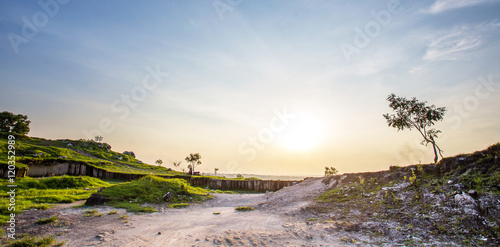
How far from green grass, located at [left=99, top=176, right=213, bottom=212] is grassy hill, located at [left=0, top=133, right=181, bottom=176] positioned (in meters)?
14.7

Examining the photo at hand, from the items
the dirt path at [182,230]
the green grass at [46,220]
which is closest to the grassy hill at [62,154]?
the green grass at [46,220]

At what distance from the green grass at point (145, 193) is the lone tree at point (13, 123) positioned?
6296 cm

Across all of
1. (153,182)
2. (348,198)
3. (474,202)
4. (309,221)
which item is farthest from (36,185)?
(474,202)

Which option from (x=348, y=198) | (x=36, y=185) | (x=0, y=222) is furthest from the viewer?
(x=36, y=185)

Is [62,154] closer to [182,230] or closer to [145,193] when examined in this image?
[145,193]

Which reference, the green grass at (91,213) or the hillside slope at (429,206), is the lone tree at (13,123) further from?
the hillside slope at (429,206)

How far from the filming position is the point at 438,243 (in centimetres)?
679

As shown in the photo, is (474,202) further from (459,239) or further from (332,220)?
(332,220)

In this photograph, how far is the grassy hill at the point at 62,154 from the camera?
28086mm

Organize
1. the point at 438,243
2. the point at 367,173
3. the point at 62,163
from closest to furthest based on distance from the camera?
the point at 438,243 → the point at 367,173 → the point at 62,163

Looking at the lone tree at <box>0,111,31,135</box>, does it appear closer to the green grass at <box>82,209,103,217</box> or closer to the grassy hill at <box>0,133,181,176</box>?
the grassy hill at <box>0,133,181,176</box>

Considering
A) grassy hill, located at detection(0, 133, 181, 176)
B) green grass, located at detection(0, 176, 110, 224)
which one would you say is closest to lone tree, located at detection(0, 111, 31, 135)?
grassy hill, located at detection(0, 133, 181, 176)

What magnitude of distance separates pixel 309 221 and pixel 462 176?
24.2ft

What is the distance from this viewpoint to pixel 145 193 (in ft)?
54.7
